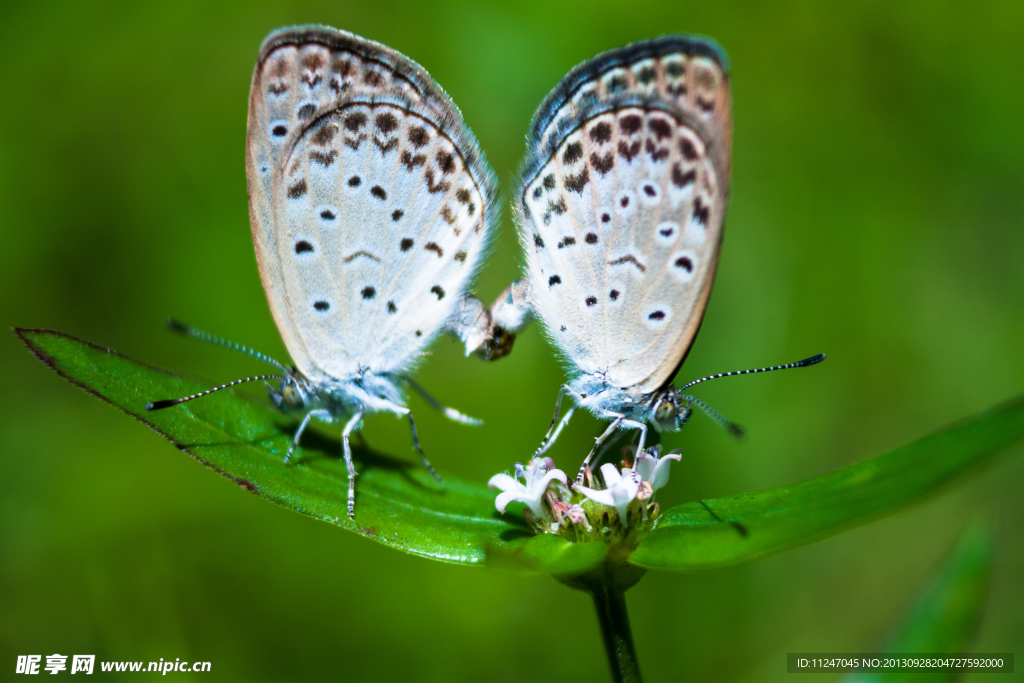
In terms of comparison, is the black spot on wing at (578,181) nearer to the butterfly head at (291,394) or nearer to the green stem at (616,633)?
the butterfly head at (291,394)

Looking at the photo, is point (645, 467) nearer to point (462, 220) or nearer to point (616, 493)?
point (616, 493)

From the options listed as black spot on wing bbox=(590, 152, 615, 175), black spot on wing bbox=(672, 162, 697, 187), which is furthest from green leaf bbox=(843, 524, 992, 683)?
black spot on wing bbox=(590, 152, 615, 175)

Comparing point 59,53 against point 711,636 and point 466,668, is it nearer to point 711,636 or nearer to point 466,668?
point 466,668

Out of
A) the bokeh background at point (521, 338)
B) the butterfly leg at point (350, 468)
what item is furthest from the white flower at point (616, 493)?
the bokeh background at point (521, 338)

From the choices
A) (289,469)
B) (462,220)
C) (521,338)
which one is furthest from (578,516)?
(521,338)

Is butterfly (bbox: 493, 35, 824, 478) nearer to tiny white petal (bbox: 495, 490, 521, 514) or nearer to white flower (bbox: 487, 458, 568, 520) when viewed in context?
white flower (bbox: 487, 458, 568, 520)

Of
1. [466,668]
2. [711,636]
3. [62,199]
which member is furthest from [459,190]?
[62,199]

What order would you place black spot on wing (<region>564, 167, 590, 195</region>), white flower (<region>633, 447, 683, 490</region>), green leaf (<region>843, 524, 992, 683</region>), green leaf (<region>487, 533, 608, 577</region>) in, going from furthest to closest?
black spot on wing (<region>564, 167, 590, 195</region>) → white flower (<region>633, 447, 683, 490</region>) → green leaf (<region>843, 524, 992, 683</region>) → green leaf (<region>487, 533, 608, 577</region>)
